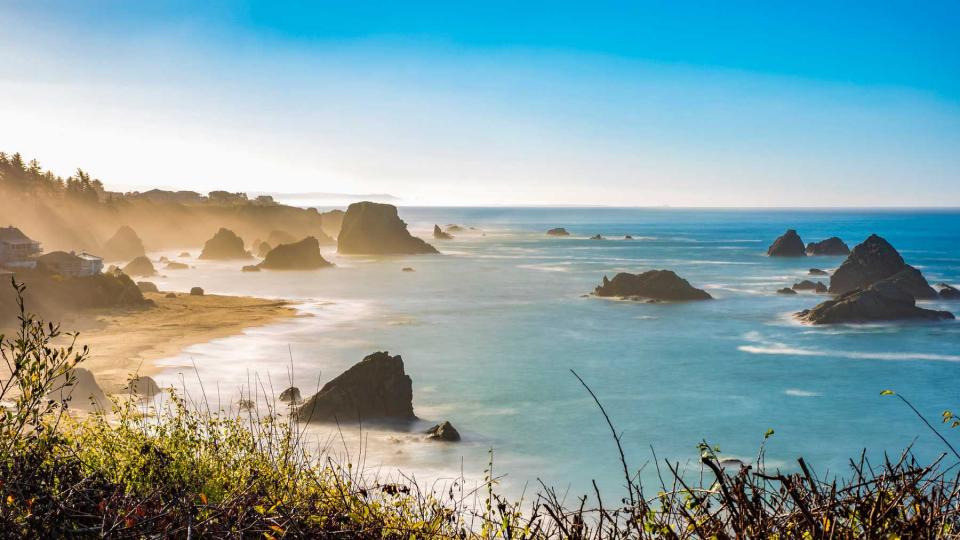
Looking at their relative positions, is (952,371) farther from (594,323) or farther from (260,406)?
(260,406)

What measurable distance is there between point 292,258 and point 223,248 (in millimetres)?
19020

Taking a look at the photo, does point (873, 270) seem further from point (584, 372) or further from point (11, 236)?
point (11, 236)

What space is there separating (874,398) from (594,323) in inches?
1063

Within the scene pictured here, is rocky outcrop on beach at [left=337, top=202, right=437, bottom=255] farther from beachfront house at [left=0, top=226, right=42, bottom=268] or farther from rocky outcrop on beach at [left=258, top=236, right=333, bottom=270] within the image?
beachfront house at [left=0, top=226, right=42, bottom=268]

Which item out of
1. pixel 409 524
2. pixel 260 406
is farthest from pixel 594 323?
pixel 409 524

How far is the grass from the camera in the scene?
4.99 metres

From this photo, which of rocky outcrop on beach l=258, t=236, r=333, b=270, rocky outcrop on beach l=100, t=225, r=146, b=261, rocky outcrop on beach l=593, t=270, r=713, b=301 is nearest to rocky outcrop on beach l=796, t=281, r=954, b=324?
rocky outcrop on beach l=593, t=270, r=713, b=301

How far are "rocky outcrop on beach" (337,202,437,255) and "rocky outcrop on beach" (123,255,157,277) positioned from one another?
54013 mm

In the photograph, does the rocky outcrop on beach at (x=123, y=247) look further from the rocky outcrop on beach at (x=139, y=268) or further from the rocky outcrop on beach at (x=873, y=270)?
the rocky outcrop on beach at (x=873, y=270)

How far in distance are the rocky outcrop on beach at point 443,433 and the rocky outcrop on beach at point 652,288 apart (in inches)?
2008

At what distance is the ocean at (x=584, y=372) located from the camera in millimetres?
31000

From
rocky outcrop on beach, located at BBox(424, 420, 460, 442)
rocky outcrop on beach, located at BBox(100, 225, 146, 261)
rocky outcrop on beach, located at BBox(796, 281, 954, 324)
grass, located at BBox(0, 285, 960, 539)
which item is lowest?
rocky outcrop on beach, located at BBox(424, 420, 460, 442)

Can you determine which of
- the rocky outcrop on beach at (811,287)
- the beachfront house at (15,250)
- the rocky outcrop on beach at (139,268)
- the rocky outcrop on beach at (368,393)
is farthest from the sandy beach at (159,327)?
the rocky outcrop on beach at (811,287)

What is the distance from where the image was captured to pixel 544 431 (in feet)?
113
